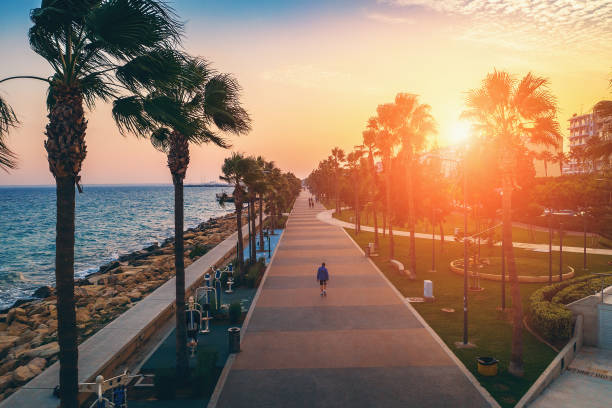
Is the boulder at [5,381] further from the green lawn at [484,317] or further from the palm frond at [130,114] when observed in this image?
the green lawn at [484,317]

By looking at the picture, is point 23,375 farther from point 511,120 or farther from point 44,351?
point 511,120

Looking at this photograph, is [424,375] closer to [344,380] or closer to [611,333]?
[344,380]

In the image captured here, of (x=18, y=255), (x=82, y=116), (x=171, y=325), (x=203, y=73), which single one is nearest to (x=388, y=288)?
(x=171, y=325)

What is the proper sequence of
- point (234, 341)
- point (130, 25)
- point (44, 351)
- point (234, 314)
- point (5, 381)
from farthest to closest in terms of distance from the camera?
point (234, 314)
point (44, 351)
point (234, 341)
point (5, 381)
point (130, 25)

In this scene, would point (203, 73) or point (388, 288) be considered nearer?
point (203, 73)

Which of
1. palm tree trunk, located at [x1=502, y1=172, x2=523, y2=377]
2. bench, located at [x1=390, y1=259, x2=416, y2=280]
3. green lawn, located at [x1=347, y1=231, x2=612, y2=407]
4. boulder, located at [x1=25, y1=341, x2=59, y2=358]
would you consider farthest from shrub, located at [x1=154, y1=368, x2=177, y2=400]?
bench, located at [x1=390, y1=259, x2=416, y2=280]

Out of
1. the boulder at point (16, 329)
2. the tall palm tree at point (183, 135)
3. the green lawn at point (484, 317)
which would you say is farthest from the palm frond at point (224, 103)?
the boulder at point (16, 329)

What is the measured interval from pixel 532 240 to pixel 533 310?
2494 centimetres

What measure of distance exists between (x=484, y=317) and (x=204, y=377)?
11.7m

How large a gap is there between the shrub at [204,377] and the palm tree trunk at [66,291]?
12.7 ft

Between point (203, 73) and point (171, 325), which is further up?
point (203, 73)

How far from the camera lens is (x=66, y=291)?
6.85 metres

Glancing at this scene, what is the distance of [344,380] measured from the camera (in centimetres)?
1108

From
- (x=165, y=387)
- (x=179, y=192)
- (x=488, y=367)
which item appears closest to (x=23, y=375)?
(x=165, y=387)
